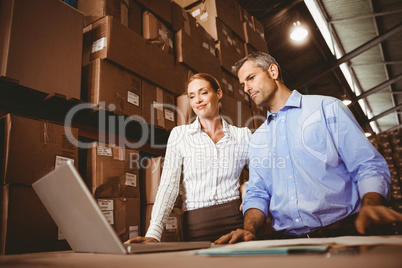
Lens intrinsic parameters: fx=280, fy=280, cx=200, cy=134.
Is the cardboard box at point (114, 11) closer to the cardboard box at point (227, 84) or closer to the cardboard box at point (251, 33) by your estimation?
the cardboard box at point (227, 84)

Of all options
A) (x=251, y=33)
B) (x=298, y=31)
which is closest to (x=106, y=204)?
(x=251, y=33)

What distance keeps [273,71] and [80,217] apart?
4.56ft

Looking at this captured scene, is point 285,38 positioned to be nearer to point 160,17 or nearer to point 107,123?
point 160,17

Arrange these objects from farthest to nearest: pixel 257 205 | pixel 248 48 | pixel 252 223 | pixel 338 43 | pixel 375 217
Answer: pixel 338 43 < pixel 248 48 < pixel 257 205 < pixel 252 223 < pixel 375 217

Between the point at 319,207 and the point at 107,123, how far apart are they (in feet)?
4.77

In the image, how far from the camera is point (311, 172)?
4.15ft

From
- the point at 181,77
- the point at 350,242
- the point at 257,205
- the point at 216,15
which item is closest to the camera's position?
the point at 350,242

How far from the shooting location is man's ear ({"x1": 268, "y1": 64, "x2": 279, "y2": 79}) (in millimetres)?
1690

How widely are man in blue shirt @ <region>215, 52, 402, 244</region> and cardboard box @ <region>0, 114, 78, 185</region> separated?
1.03 metres

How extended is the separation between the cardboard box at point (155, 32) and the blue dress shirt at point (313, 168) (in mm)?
1285

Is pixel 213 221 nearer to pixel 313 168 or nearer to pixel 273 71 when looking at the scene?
pixel 313 168

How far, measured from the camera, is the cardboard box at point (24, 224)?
1.25m

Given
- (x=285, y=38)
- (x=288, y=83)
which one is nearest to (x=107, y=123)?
(x=285, y=38)

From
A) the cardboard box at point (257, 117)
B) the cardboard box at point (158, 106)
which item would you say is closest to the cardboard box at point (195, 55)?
the cardboard box at point (158, 106)
